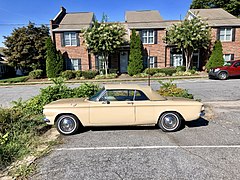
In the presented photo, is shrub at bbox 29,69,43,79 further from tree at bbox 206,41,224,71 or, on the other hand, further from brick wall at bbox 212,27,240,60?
brick wall at bbox 212,27,240,60

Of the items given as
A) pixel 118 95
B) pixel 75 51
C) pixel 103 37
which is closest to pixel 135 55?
pixel 103 37

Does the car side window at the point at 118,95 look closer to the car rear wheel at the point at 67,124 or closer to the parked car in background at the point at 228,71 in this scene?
the car rear wheel at the point at 67,124

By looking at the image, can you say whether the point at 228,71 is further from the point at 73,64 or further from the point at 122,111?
the point at 73,64

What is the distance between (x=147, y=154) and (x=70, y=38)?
21980 millimetres

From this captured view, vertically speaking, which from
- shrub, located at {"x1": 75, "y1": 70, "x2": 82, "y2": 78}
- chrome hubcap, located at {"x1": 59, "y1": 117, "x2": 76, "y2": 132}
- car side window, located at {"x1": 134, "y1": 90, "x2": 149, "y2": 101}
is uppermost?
shrub, located at {"x1": 75, "y1": 70, "x2": 82, "y2": 78}

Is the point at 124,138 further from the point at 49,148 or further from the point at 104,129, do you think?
the point at 49,148

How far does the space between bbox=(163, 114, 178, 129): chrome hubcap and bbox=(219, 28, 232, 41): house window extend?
22077 millimetres

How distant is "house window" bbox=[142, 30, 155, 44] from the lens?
76.0 feet

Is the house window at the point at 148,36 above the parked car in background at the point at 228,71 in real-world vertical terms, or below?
above

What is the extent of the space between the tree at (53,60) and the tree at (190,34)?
13.2 metres

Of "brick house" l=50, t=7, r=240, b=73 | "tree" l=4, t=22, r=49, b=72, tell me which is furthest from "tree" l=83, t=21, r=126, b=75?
"tree" l=4, t=22, r=49, b=72

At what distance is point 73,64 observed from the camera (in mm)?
23703

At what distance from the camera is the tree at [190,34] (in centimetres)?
1988

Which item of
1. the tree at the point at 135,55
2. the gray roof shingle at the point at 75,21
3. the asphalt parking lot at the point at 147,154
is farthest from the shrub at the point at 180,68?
the asphalt parking lot at the point at 147,154
